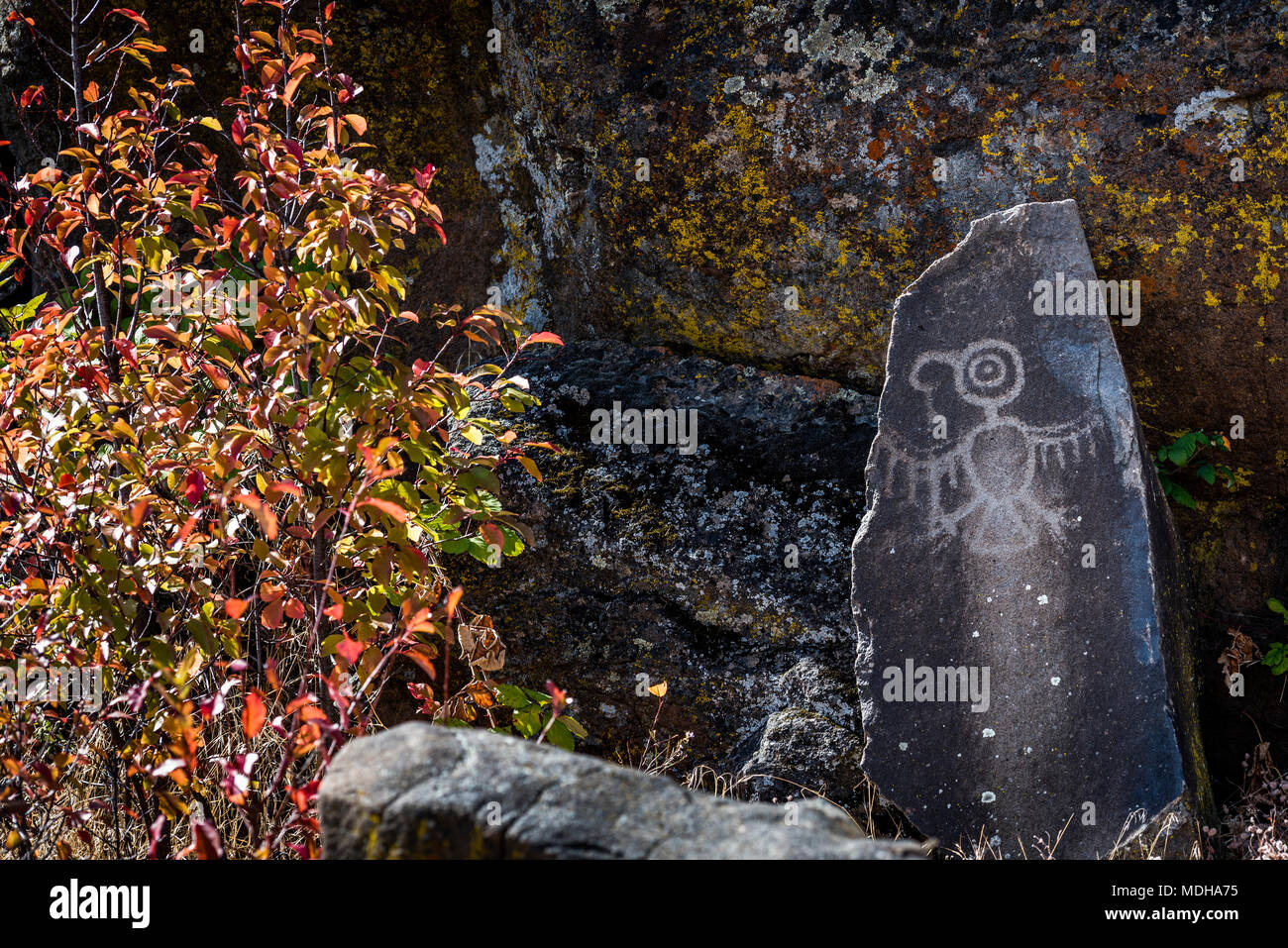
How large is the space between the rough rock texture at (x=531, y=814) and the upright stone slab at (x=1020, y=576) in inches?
55.2

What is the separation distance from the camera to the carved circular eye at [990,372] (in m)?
3.18

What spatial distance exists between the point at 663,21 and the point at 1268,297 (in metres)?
2.13

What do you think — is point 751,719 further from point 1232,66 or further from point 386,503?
point 1232,66

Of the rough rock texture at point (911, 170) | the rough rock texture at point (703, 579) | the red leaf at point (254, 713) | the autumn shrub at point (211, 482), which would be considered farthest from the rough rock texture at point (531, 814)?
the rough rock texture at point (911, 170)

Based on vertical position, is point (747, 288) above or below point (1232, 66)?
below

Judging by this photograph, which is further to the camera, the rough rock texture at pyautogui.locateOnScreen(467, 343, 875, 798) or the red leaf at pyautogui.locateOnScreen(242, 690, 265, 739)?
the rough rock texture at pyautogui.locateOnScreen(467, 343, 875, 798)

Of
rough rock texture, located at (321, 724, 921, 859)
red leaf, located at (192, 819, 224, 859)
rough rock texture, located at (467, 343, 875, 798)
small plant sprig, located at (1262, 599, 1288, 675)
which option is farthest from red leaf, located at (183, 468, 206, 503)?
small plant sprig, located at (1262, 599, 1288, 675)

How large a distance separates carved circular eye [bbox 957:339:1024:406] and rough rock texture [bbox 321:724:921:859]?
1.72m

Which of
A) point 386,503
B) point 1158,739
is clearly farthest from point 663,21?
point 1158,739

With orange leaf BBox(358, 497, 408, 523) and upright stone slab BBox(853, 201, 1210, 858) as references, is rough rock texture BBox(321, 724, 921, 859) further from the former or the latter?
upright stone slab BBox(853, 201, 1210, 858)

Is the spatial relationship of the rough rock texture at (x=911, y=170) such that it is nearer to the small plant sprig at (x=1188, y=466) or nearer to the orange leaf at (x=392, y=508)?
the small plant sprig at (x=1188, y=466)

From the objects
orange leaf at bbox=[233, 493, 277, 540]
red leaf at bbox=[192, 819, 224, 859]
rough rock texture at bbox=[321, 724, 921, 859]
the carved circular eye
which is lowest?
red leaf at bbox=[192, 819, 224, 859]

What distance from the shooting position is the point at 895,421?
3256 mm

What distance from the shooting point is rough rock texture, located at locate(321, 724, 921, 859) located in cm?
162
